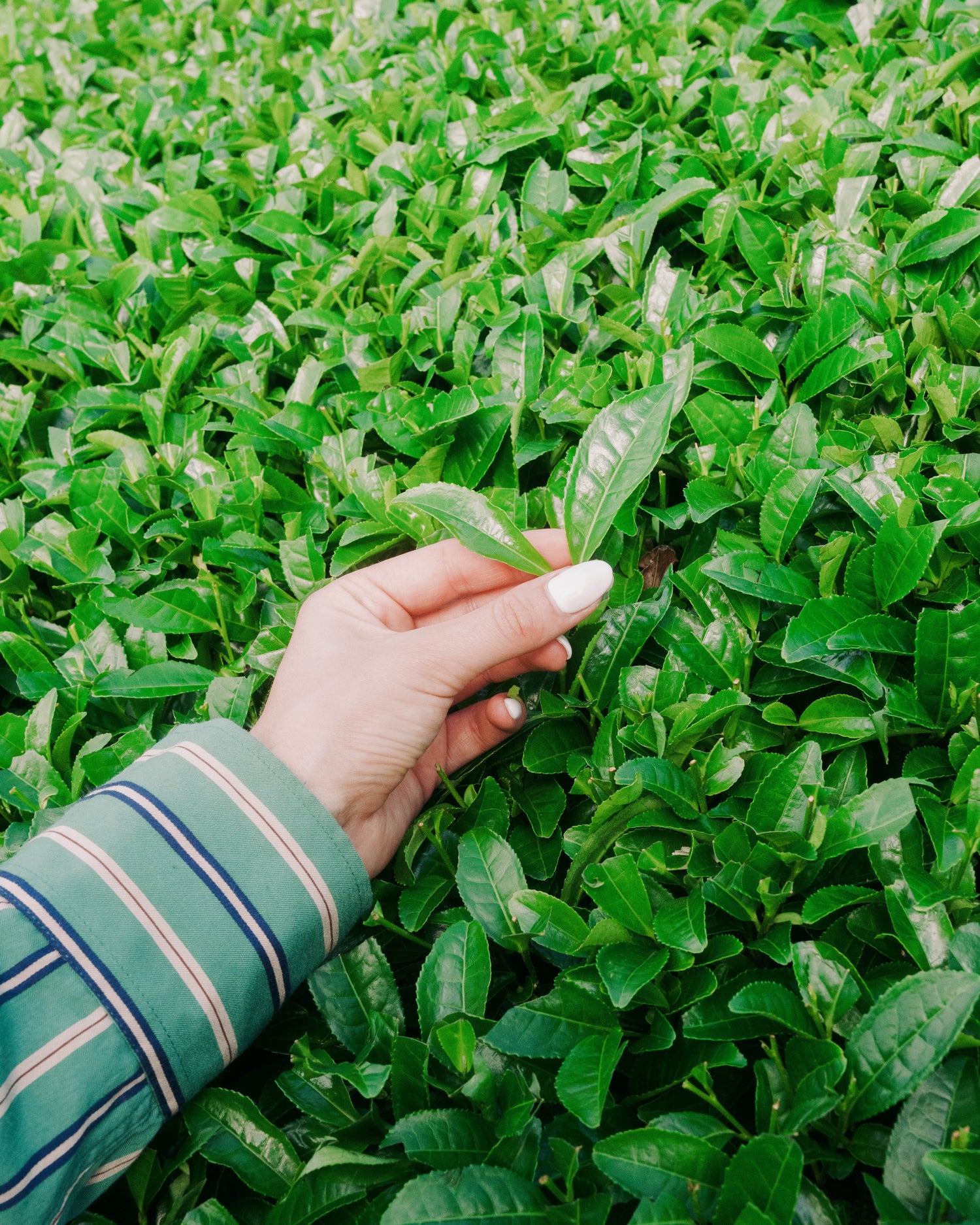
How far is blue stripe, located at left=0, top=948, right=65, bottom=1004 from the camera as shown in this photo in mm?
1084

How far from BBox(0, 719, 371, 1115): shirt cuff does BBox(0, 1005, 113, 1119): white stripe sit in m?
0.02

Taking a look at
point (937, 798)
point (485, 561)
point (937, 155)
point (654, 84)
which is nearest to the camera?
point (937, 798)

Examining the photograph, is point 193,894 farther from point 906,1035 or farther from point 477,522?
point 906,1035

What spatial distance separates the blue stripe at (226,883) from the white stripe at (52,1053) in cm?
18

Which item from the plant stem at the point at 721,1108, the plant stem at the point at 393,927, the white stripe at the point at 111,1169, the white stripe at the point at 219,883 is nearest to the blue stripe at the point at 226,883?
the white stripe at the point at 219,883

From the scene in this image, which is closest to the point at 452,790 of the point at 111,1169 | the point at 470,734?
the point at 470,734

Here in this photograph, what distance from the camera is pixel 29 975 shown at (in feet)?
3.62

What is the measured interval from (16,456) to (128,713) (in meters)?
0.88

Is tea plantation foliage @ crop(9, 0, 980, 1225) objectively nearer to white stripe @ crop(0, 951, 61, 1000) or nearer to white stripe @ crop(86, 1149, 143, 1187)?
white stripe @ crop(86, 1149, 143, 1187)

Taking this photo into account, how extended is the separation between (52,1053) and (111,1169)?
0.17 meters

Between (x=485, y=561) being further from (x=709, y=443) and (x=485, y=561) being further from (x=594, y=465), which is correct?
(x=709, y=443)

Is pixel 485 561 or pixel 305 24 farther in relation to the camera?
pixel 305 24

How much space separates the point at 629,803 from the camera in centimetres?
121

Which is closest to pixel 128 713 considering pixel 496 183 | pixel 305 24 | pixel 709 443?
pixel 709 443
